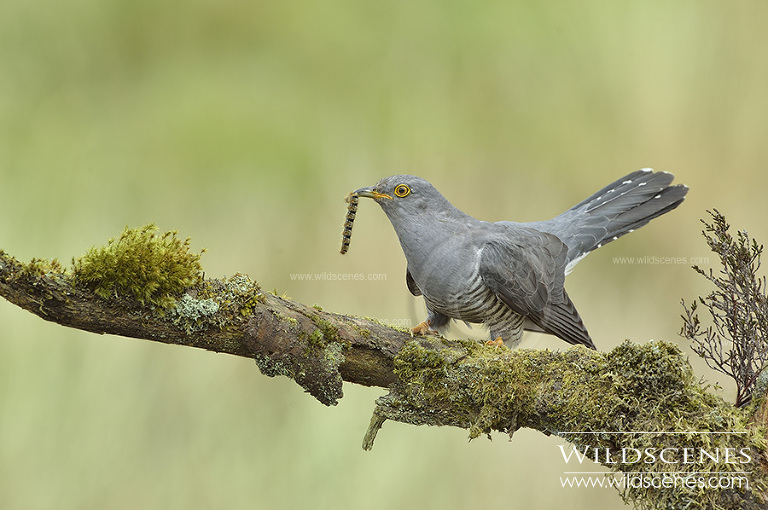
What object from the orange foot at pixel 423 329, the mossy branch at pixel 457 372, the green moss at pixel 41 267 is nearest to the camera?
the green moss at pixel 41 267

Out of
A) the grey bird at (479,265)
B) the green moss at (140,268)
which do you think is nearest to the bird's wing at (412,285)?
the grey bird at (479,265)

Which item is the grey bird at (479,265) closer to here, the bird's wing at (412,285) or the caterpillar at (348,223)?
the bird's wing at (412,285)

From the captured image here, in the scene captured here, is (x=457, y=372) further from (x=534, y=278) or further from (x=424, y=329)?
(x=534, y=278)

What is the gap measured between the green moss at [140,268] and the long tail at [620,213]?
240 cm

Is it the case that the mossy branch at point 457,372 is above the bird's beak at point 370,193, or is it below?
below

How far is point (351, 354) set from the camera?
2.38 metres

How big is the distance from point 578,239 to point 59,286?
281cm

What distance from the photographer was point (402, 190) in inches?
118

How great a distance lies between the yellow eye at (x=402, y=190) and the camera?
2984 millimetres

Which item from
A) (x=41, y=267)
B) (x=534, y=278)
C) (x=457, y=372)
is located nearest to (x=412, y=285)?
(x=534, y=278)

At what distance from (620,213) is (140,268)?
2833 millimetres

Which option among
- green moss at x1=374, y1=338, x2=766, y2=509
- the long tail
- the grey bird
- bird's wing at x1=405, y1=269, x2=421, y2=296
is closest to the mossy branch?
green moss at x1=374, y1=338, x2=766, y2=509

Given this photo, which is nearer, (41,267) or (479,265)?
(41,267)

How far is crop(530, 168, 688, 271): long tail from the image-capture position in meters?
3.70
